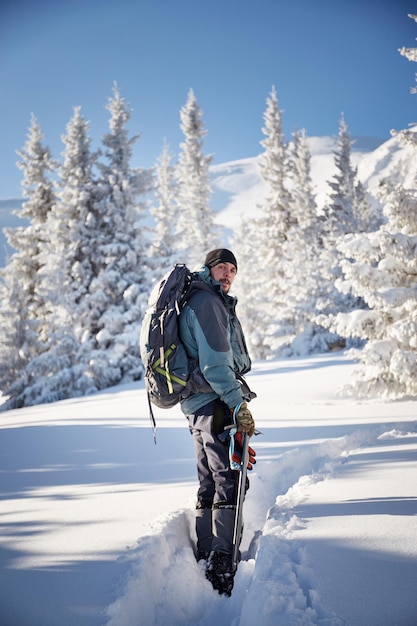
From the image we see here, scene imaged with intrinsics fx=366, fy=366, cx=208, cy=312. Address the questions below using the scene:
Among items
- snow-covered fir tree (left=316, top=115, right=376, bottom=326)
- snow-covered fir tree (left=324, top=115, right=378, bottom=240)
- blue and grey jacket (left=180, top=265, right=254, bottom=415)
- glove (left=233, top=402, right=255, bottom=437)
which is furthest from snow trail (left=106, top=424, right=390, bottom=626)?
snow-covered fir tree (left=324, top=115, right=378, bottom=240)

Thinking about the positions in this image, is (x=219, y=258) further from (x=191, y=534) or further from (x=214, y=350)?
(x=191, y=534)

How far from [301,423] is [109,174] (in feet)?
57.1

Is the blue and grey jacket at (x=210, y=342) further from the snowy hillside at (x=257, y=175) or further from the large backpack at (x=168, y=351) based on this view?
the snowy hillside at (x=257, y=175)

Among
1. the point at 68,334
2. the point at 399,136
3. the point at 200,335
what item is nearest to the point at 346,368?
the point at 399,136

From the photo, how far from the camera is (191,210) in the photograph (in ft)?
80.2

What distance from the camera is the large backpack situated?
9.16 ft

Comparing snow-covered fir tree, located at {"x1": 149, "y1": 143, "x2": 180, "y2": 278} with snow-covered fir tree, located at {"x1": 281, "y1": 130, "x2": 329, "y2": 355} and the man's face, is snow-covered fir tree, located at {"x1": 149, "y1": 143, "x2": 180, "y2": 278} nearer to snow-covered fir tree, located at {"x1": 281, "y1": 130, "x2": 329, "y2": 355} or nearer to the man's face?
snow-covered fir tree, located at {"x1": 281, "y1": 130, "x2": 329, "y2": 355}

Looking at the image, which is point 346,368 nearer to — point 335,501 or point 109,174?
point 335,501

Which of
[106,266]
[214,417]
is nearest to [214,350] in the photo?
[214,417]

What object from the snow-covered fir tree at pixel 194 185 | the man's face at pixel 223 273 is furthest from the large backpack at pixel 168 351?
the snow-covered fir tree at pixel 194 185

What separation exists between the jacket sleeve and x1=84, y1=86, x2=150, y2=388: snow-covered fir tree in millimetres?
13743

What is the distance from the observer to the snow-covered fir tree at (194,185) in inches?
959

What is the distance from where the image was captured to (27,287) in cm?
1923

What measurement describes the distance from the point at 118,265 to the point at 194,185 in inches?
410
